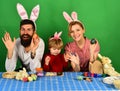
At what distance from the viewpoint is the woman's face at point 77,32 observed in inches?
67.7

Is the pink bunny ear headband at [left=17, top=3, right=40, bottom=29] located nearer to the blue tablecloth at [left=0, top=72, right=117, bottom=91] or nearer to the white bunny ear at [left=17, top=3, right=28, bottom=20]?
the white bunny ear at [left=17, top=3, right=28, bottom=20]

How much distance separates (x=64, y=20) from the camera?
5.98ft

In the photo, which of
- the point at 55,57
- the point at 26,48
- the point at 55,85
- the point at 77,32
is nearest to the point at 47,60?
the point at 55,57

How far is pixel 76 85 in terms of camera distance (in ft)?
4.44

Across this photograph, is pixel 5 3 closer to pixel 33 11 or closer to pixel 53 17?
pixel 33 11

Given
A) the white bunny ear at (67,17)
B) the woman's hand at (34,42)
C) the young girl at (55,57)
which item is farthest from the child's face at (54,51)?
the white bunny ear at (67,17)

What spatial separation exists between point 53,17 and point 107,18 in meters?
0.37

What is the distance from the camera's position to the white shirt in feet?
5.55

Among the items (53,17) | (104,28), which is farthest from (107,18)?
(53,17)

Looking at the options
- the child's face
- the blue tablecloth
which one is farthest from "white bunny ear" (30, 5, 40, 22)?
the blue tablecloth

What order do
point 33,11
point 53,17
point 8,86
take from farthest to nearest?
point 53,17 < point 33,11 < point 8,86

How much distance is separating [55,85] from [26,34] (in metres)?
0.48

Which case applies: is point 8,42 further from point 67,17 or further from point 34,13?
point 67,17

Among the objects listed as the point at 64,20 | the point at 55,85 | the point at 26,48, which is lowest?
the point at 55,85
